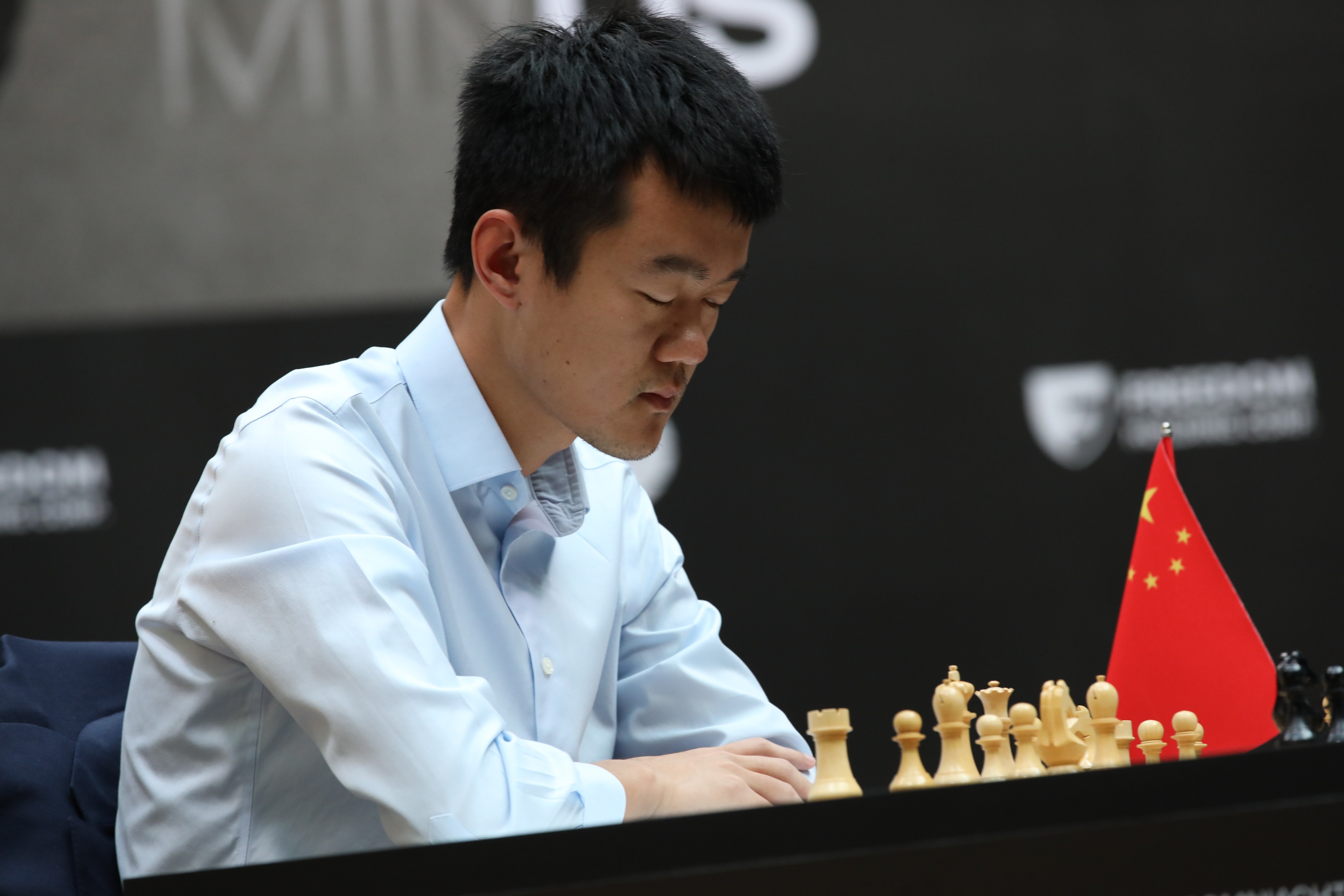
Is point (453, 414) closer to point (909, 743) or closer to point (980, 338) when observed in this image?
point (909, 743)

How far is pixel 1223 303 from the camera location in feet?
8.48

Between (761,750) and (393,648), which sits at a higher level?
(393,648)

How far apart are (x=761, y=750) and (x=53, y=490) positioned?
154 centimetres

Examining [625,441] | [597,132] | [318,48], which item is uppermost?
[318,48]

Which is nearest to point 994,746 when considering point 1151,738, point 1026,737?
point 1026,737

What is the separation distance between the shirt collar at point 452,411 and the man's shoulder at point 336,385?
0.02 metres

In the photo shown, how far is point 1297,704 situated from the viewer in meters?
1.08

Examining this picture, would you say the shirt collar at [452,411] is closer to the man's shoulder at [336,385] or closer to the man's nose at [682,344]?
the man's shoulder at [336,385]

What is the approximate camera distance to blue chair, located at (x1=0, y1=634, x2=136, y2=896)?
39.3 inches

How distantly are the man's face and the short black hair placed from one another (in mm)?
17

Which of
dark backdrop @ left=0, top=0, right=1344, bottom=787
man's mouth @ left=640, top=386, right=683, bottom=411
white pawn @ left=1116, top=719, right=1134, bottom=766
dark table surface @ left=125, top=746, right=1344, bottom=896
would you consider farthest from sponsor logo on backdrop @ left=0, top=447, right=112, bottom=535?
white pawn @ left=1116, top=719, right=1134, bottom=766

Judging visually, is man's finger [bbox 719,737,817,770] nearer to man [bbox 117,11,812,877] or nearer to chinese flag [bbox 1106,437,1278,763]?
Answer: man [bbox 117,11,812,877]

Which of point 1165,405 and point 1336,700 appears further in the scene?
point 1165,405

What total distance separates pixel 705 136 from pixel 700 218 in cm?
8
